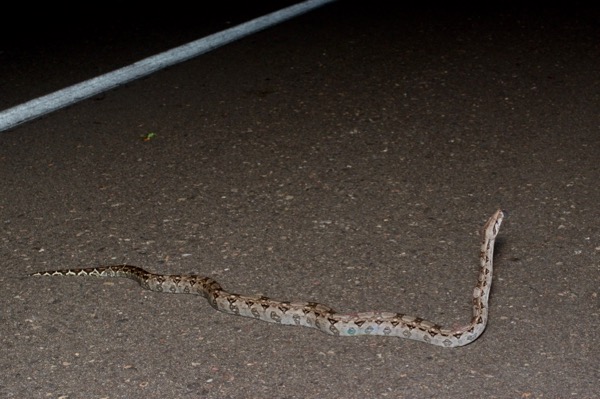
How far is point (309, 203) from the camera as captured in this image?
21.0 feet

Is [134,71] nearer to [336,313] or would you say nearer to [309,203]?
[309,203]

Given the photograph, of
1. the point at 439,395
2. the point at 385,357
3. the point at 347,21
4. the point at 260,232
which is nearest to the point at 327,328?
the point at 385,357

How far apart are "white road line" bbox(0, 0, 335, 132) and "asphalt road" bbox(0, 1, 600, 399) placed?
124 millimetres

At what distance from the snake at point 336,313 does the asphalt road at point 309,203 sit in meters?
0.06

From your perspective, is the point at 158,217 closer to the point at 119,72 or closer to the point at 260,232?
the point at 260,232

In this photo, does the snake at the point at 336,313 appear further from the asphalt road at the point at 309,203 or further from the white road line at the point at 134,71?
the white road line at the point at 134,71

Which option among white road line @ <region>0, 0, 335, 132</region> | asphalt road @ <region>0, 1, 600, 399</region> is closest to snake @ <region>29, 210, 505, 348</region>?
asphalt road @ <region>0, 1, 600, 399</region>

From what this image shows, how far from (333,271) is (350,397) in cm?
121

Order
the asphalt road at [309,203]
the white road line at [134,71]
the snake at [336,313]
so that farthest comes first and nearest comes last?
the white road line at [134,71] < the snake at [336,313] < the asphalt road at [309,203]

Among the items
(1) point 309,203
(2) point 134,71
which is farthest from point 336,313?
(2) point 134,71

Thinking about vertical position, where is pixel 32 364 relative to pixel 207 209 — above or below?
above

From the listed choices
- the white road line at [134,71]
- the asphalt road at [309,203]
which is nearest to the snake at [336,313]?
the asphalt road at [309,203]

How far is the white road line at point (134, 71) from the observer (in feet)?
26.0

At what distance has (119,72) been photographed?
8711 mm
